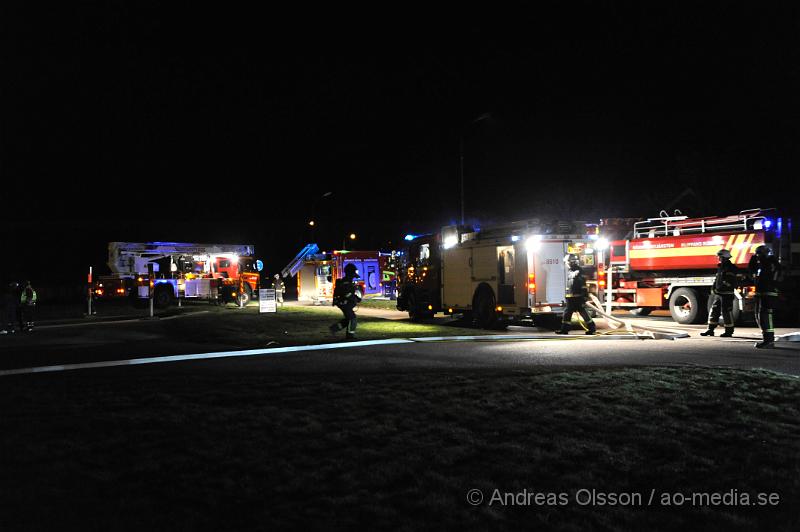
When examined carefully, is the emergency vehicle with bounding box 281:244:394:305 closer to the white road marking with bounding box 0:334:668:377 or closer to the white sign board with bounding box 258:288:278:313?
the white sign board with bounding box 258:288:278:313

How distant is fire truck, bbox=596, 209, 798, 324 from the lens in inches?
684

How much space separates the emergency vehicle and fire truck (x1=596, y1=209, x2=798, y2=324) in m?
14.2

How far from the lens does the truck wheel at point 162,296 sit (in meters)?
30.2

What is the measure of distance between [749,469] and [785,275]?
14472mm

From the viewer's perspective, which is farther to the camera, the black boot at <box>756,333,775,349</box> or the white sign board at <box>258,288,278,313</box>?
the white sign board at <box>258,288,278,313</box>

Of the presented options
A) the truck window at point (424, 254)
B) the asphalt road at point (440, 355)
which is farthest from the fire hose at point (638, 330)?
the truck window at point (424, 254)

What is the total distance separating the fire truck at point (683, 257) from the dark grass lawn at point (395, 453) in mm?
9766

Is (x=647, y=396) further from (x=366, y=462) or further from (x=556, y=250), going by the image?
(x=556, y=250)

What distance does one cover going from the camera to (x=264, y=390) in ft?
26.6

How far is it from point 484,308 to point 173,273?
18.6 meters

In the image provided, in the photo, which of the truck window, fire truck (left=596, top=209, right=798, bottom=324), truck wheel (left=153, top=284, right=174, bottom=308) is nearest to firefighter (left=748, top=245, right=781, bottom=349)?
fire truck (left=596, top=209, right=798, bottom=324)

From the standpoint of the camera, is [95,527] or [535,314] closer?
[95,527]

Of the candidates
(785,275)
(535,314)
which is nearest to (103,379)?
(535,314)

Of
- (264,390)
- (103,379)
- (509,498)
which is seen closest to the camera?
(509,498)
